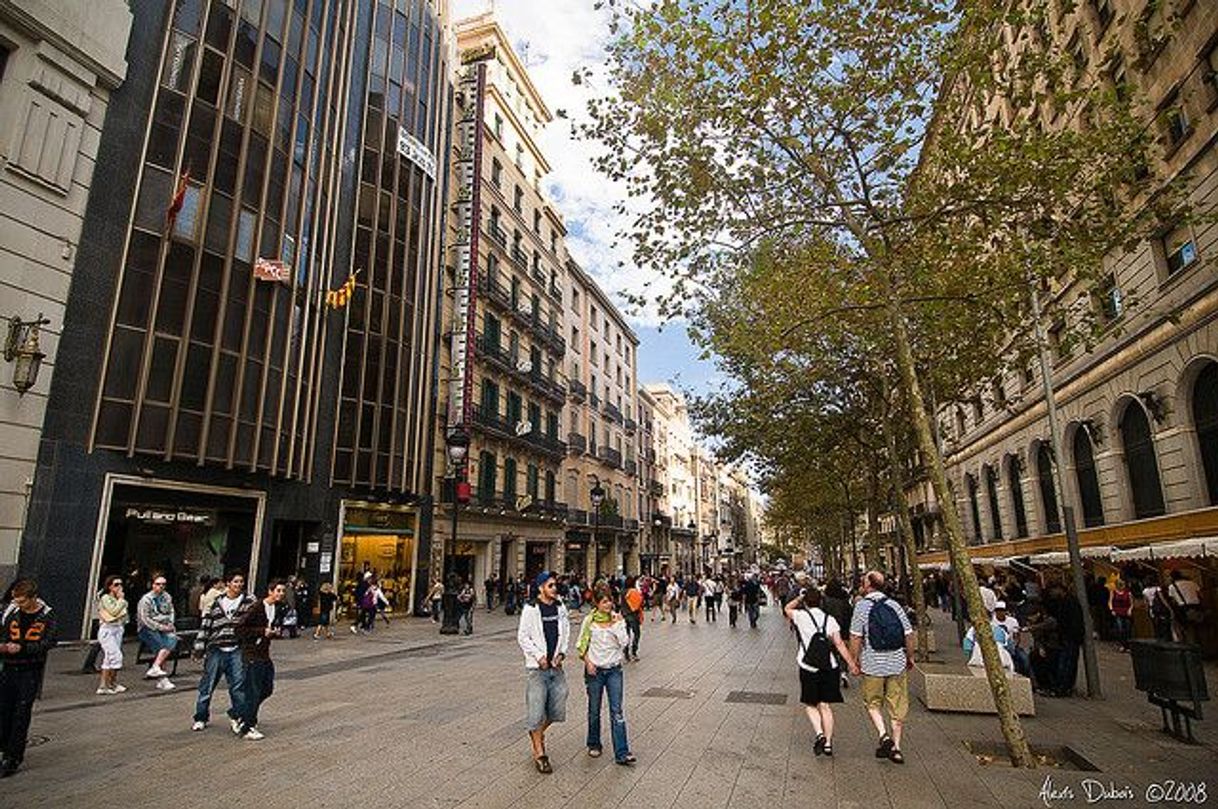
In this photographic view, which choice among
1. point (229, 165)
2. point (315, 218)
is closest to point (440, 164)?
point (315, 218)

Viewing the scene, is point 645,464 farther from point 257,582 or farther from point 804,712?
point 804,712

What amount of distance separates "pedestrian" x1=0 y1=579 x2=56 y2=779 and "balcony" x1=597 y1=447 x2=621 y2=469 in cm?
3708

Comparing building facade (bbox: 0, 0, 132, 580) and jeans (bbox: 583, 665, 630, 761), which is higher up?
building facade (bbox: 0, 0, 132, 580)

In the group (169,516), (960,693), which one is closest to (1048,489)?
(960,693)

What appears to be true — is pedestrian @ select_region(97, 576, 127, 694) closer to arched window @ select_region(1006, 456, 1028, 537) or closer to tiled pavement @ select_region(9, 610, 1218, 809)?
tiled pavement @ select_region(9, 610, 1218, 809)

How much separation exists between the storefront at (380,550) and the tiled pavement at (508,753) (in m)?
10.5

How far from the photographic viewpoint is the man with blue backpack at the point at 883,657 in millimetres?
7055

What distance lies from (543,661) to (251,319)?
50.7 ft

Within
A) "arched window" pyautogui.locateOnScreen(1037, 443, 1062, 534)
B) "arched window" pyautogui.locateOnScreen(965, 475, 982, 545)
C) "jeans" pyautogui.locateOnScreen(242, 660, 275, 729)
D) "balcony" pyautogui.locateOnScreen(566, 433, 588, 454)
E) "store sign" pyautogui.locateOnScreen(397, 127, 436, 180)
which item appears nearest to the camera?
"jeans" pyautogui.locateOnScreen(242, 660, 275, 729)

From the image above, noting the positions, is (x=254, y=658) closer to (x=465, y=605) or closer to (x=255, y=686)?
(x=255, y=686)

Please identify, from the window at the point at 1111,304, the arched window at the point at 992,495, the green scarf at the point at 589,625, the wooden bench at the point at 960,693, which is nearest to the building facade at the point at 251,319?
the green scarf at the point at 589,625

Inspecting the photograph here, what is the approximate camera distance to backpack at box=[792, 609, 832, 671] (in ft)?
23.7

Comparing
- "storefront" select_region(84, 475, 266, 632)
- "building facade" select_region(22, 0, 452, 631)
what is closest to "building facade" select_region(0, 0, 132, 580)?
"building facade" select_region(22, 0, 452, 631)

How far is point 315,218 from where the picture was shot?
826 inches
